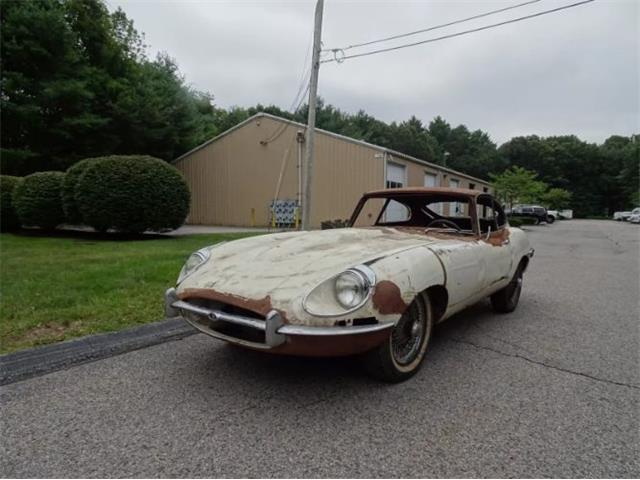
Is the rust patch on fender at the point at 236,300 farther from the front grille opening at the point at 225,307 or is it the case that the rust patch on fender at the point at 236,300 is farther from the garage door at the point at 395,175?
the garage door at the point at 395,175

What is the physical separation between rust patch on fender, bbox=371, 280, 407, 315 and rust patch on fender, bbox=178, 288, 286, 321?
1.75ft

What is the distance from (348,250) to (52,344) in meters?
2.48

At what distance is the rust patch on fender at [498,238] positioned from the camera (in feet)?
12.3

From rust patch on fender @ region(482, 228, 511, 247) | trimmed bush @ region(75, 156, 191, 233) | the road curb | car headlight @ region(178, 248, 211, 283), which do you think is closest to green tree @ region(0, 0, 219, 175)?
trimmed bush @ region(75, 156, 191, 233)

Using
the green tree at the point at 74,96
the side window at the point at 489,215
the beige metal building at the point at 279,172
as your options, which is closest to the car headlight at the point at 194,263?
the side window at the point at 489,215

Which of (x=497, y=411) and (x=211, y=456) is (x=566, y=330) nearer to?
(x=497, y=411)

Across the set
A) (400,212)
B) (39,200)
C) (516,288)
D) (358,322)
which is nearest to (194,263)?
(358,322)

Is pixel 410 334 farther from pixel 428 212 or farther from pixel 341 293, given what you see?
pixel 428 212

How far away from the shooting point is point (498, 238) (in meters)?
3.98

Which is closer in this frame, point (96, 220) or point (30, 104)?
point (96, 220)

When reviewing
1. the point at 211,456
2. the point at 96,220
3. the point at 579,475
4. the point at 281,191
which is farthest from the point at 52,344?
the point at 281,191

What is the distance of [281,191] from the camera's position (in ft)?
63.7

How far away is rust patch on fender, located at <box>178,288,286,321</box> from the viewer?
2.23 m

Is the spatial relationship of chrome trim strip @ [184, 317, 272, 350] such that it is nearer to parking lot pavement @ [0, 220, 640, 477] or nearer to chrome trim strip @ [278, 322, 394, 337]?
chrome trim strip @ [278, 322, 394, 337]
